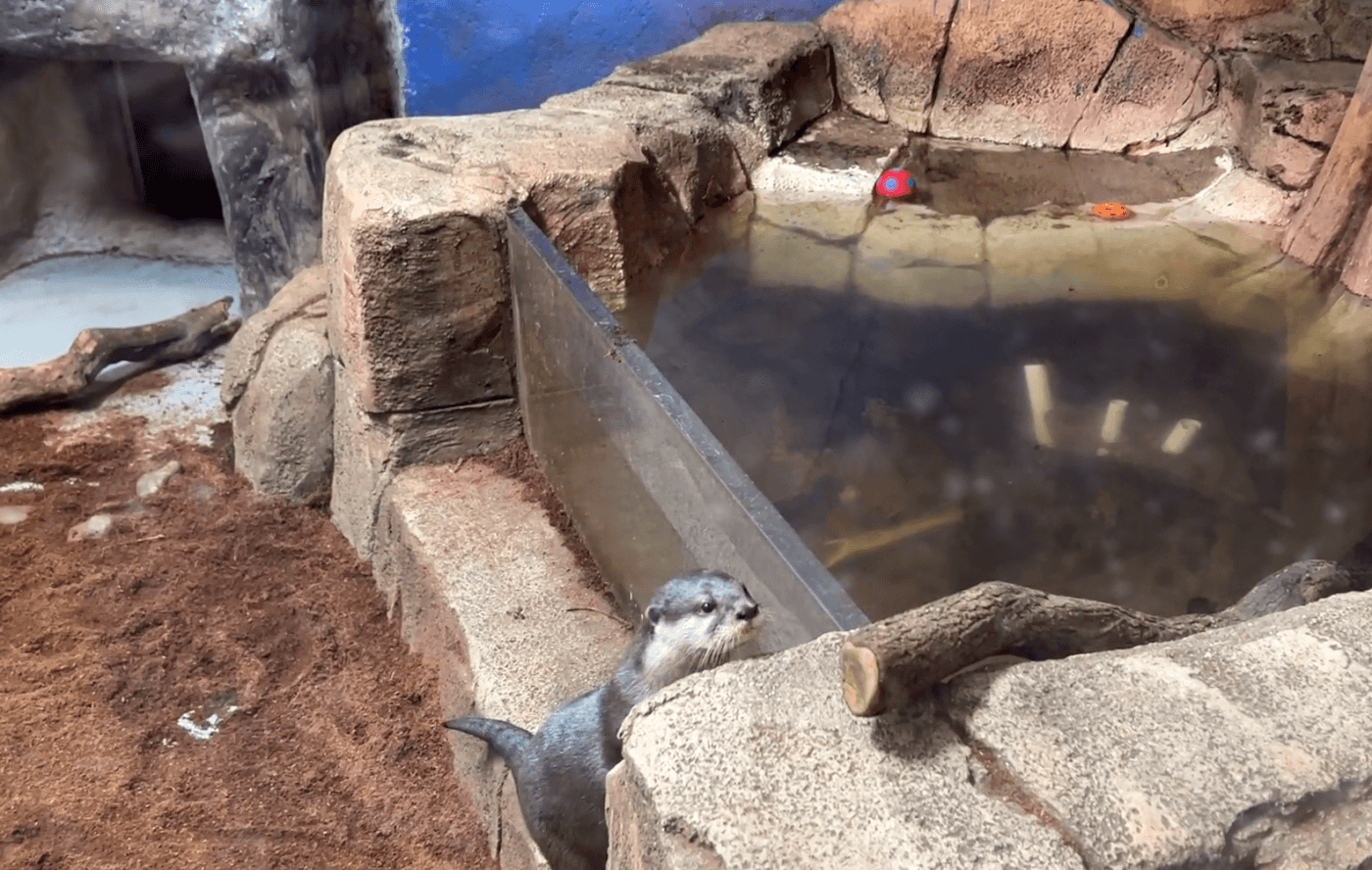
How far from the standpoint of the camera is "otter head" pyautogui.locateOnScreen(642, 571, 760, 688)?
174cm

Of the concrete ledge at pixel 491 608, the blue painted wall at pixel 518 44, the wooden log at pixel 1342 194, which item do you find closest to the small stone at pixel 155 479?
the concrete ledge at pixel 491 608

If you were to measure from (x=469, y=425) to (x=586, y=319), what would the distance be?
2.75 feet

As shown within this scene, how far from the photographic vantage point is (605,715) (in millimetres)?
1891

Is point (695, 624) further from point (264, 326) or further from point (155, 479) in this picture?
point (155, 479)

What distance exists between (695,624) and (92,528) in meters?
2.49

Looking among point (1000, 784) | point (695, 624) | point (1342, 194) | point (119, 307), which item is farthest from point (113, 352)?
point (1342, 194)

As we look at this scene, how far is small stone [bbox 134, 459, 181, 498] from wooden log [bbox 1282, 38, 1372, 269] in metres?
3.90

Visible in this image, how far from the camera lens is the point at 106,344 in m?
4.28

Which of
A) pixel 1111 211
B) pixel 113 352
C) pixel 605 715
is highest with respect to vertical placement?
pixel 605 715

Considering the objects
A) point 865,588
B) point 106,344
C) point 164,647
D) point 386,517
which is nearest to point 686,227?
point 386,517

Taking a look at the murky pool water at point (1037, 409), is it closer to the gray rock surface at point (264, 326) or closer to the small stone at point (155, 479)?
the gray rock surface at point (264, 326)

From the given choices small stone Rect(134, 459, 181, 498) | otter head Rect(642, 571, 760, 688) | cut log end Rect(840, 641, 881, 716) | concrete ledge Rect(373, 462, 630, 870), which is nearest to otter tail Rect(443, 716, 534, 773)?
concrete ledge Rect(373, 462, 630, 870)

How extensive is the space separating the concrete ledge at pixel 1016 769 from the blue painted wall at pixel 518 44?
144 inches

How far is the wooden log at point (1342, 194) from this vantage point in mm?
3916
